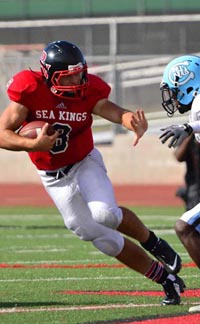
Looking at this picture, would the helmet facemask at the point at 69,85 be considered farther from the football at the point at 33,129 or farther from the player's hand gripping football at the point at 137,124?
the player's hand gripping football at the point at 137,124

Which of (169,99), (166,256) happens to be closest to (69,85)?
(169,99)

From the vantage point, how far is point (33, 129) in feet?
23.2

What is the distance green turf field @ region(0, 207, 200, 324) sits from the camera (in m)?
6.71

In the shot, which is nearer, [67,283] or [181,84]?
[181,84]

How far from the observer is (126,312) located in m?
6.73

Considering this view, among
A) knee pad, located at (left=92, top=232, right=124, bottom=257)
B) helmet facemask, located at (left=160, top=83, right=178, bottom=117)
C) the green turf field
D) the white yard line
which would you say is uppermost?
helmet facemask, located at (left=160, top=83, right=178, bottom=117)

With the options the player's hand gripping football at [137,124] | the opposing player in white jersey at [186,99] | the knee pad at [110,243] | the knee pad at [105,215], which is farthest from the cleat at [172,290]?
the player's hand gripping football at [137,124]

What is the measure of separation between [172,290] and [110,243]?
19.9 inches

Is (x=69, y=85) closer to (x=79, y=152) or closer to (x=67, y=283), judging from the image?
(x=79, y=152)

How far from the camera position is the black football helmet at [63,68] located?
7.16 meters

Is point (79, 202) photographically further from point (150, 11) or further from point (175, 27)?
point (150, 11)

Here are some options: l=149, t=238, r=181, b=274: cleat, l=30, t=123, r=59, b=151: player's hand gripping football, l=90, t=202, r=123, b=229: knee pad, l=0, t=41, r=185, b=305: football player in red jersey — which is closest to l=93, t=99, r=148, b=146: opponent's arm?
l=0, t=41, r=185, b=305: football player in red jersey

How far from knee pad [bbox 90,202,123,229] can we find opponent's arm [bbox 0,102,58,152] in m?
0.51

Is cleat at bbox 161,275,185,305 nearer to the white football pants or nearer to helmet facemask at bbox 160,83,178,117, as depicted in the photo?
the white football pants
